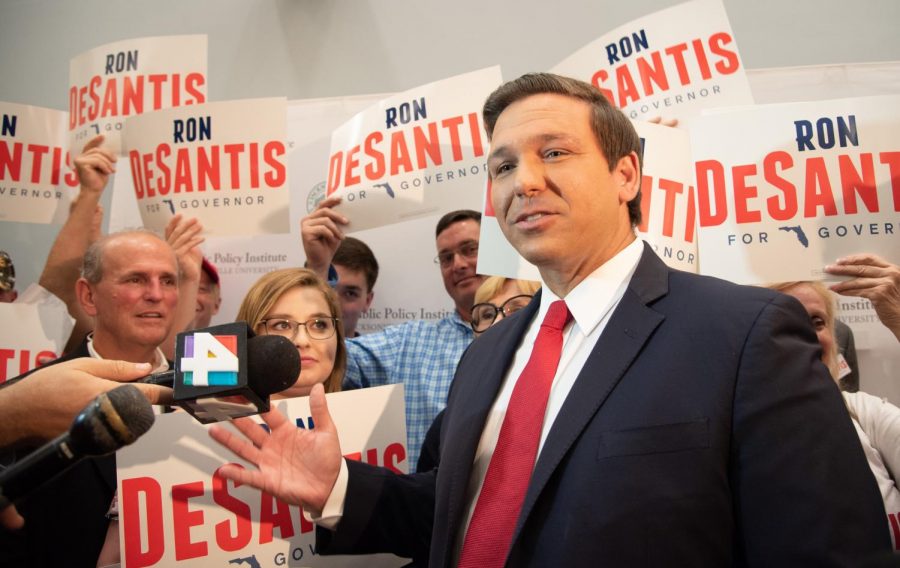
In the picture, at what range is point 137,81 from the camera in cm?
364

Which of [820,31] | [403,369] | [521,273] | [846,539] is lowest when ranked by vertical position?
[846,539]

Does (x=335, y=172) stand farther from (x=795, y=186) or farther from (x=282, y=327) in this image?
(x=795, y=186)

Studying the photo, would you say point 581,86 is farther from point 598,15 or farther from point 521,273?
point 598,15

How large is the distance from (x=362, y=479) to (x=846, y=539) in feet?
3.41

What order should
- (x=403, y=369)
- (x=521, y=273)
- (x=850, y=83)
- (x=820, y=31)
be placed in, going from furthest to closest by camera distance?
(x=820, y=31) < (x=850, y=83) < (x=403, y=369) < (x=521, y=273)

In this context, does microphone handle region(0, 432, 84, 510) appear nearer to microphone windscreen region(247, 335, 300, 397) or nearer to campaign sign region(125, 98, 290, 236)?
microphone windscreen region(247, 335, 300, 397)

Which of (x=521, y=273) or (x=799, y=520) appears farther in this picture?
(x=521, y=273)

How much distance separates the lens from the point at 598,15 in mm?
4324

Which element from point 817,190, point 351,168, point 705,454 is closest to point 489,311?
point 351,168

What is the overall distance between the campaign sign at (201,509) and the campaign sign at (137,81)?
2111 millimetres

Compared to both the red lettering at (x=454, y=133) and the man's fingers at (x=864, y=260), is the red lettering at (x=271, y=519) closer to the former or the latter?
the red lettering at (x=454, y=133)

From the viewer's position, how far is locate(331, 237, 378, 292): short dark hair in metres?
3.81

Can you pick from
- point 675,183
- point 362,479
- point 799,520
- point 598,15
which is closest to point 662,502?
point 799,520

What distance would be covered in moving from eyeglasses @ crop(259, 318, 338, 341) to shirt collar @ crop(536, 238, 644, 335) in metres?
1.27
